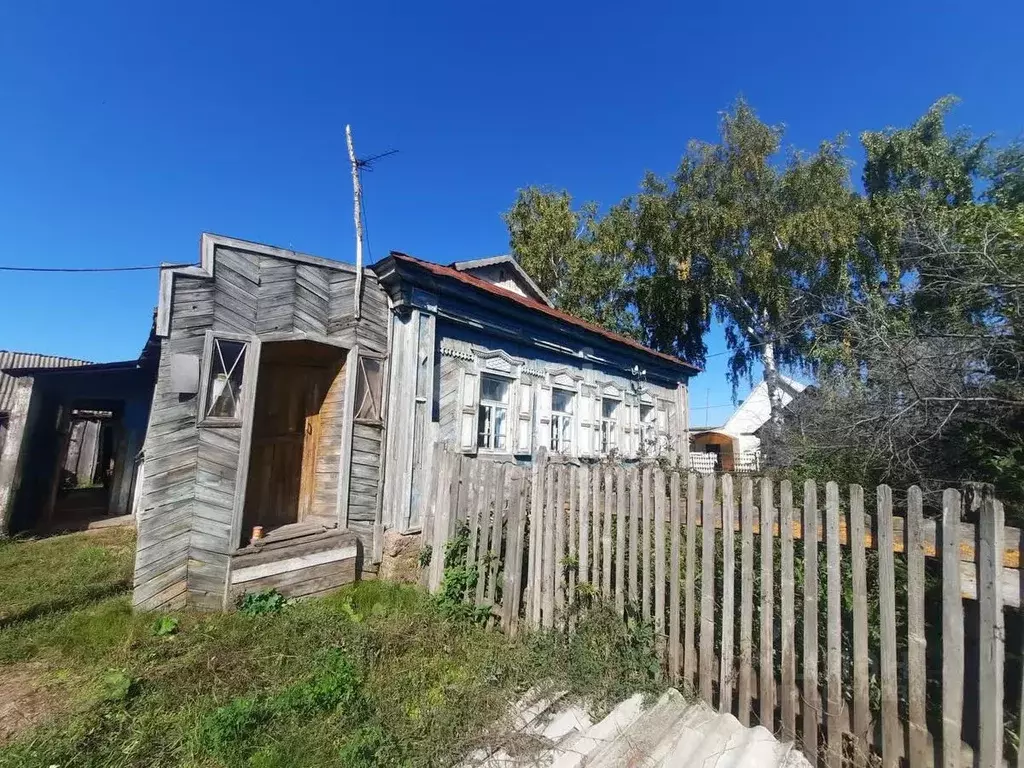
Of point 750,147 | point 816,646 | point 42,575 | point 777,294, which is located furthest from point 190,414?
point 750,147

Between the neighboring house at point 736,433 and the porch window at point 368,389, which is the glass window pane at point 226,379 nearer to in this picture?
the porch window at point 368,389

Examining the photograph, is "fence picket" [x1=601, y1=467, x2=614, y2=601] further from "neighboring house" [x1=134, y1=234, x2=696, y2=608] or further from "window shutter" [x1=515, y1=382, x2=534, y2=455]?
"window shutter" [x1=515, y1=382, x2=534, y2=455]

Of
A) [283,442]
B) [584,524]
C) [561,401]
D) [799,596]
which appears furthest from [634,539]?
[561,401]

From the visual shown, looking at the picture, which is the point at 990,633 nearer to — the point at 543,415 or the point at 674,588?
the point at 674,588

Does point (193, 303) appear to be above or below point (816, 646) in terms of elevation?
Answer: above

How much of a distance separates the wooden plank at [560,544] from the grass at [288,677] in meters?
0.29

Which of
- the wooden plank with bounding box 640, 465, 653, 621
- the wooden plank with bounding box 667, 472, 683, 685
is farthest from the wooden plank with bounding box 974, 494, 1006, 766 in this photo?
the wooden plank with bounding box 640, 465, 653, 621

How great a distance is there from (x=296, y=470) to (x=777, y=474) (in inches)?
302

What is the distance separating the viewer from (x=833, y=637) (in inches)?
98.4

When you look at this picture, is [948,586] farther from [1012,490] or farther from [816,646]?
[1012,490]

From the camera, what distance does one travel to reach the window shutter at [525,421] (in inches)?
326

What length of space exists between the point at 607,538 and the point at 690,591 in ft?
2.41

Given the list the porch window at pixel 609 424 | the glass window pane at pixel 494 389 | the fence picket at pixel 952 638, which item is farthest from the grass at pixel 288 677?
the porch window at pixel 609 424

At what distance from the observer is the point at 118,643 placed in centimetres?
410
